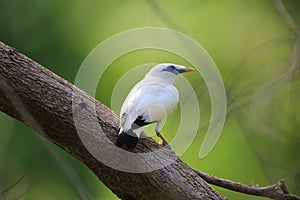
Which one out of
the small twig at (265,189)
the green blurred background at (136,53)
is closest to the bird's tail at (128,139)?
the small twig at (265,189)

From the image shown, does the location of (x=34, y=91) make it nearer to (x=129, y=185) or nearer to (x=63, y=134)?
(x=63, y=134)

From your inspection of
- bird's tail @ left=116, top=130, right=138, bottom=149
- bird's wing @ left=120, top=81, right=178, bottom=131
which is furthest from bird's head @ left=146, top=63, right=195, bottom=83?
bird's tail @ left=116, top=130, right=138, bottom=149

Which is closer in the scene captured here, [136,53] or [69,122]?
[69,122]

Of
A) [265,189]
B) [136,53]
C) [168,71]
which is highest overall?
[168,71]

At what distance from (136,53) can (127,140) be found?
5.89 ft

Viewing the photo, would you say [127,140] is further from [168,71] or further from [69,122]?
[168,71]

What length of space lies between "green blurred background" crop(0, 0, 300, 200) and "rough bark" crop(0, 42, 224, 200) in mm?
767

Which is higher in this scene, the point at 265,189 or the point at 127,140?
the point at 127,140

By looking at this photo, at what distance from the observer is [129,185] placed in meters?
2.08

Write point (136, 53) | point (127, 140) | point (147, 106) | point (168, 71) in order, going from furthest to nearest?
point (136, 53), point (168, 71), point (147, 106), point (127, 140)

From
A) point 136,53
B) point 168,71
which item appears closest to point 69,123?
point 168,71

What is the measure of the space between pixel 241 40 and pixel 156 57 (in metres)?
0.45

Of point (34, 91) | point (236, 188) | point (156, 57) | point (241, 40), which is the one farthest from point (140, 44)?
point (34, 91)

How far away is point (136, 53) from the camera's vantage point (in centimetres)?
376
